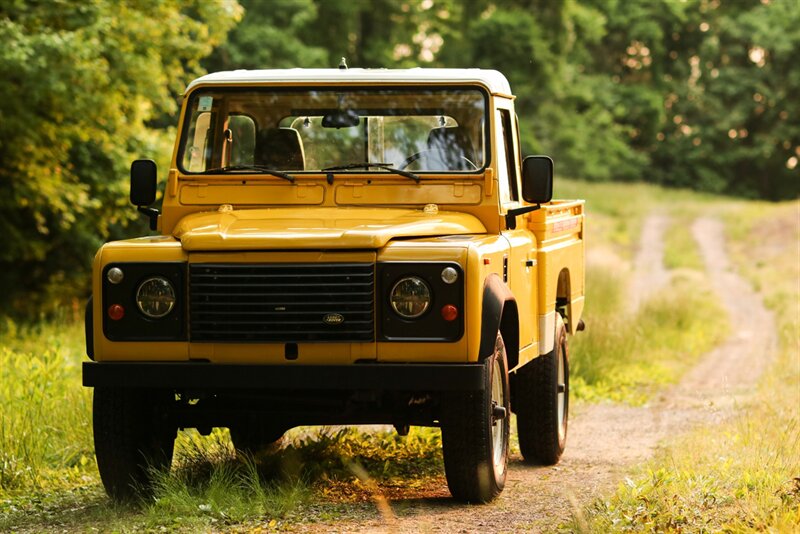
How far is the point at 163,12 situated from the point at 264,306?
11.8 meters

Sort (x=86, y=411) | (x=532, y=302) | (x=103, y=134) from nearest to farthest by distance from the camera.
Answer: (x=532, y=302) < (x=86, y=411) < (x=103, y=134)

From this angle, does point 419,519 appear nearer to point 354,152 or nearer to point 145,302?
point 145,302

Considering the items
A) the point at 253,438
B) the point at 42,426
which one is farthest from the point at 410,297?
the point at 42,426

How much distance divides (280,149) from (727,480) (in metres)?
3.19

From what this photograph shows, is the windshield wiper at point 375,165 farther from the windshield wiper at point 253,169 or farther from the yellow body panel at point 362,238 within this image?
the windshield wiper at point 253,169

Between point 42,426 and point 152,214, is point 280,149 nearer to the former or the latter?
point 152,214

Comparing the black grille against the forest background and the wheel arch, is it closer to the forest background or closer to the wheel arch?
the wheel arch

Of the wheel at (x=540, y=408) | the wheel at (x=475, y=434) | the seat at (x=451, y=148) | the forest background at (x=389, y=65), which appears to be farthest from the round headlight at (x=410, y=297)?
the forest background at (x=389, y=65)

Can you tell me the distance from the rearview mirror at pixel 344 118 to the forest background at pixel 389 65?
324 centimetres

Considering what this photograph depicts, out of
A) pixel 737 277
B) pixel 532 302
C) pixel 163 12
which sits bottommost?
pixel 737 277

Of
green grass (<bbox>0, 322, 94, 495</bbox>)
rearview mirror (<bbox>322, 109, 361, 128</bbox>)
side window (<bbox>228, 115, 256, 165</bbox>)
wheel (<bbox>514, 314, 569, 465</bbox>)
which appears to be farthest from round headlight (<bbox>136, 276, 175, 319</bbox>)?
wheel (<bbox>514, 314, 569, 465</bbox>)

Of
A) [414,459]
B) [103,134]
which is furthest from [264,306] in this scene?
[103,134]

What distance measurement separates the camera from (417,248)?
680 cm

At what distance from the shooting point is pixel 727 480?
23.6 feet
